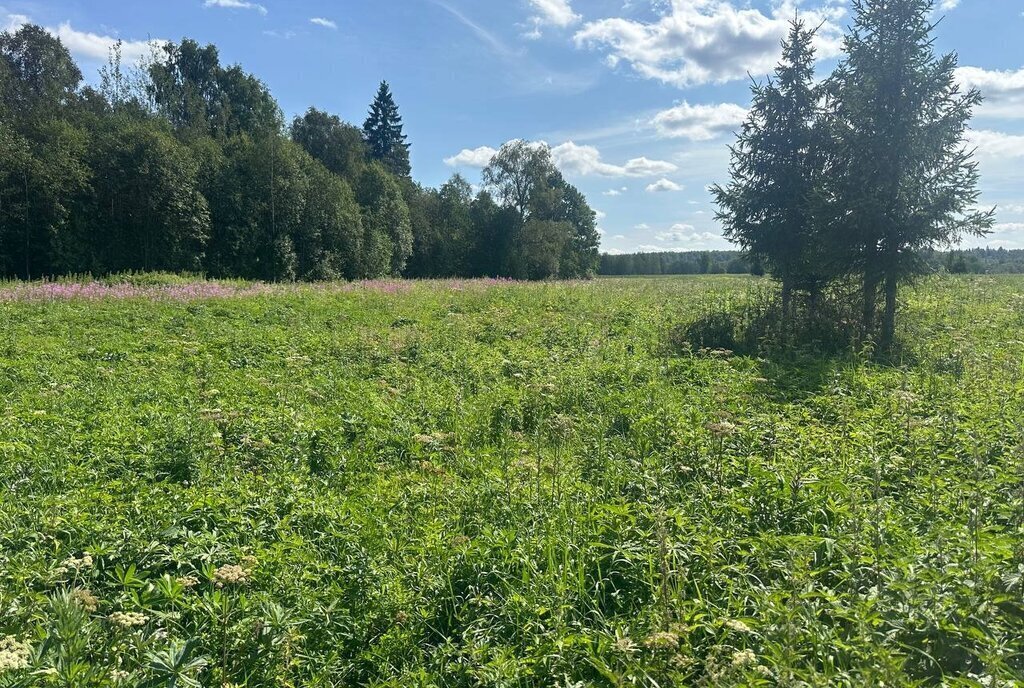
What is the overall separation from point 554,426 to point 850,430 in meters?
2.95

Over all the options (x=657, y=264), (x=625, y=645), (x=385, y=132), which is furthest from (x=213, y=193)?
(x=657, y=264)

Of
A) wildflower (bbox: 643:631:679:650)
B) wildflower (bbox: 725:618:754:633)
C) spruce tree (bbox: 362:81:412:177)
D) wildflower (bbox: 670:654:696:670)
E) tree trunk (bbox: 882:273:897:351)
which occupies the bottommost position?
wildflower (bbox: 670:654:696:670)

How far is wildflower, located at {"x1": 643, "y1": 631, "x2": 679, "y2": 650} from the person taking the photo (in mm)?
2574

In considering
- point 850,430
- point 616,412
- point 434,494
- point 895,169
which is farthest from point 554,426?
point 895,169

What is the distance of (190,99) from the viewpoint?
4425 cm

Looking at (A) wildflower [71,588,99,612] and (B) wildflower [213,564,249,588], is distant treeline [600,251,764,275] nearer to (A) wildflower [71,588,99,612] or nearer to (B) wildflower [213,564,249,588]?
(B) wildflower [213,564,249,588]

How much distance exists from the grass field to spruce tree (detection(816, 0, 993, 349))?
286 centimetres

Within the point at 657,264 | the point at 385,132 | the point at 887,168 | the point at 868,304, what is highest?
the point at 385,132

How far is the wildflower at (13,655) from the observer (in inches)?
89.0

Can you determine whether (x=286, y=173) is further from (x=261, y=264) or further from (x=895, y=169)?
(x=895, y=169)

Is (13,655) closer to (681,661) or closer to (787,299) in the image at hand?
(681,661)

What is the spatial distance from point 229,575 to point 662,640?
87.2 inches

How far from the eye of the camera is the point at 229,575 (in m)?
2.98

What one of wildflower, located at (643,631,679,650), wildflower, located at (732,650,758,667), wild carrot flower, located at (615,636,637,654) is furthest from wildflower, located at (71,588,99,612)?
wildflower, located at (732,650,758,667)
